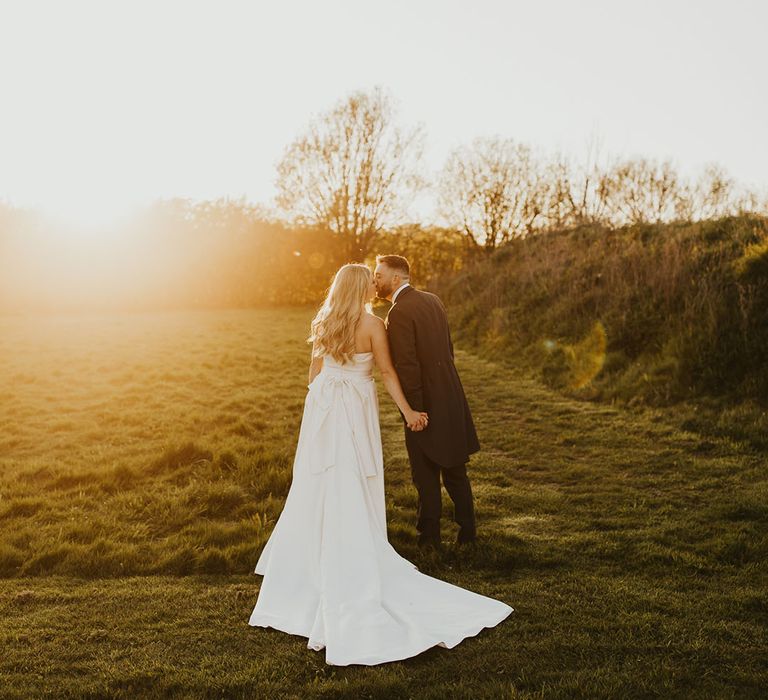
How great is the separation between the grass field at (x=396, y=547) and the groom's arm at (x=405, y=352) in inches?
51.4

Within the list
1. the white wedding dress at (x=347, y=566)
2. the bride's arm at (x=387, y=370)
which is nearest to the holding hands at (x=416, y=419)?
the bride's arm at (x=387, y=370)

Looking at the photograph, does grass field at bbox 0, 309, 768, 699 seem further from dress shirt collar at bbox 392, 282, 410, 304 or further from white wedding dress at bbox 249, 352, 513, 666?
dress shirt collar at bbox 392, 282, 410, 304

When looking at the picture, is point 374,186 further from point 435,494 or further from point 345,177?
point 435,494

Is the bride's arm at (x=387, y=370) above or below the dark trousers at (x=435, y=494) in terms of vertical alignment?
above

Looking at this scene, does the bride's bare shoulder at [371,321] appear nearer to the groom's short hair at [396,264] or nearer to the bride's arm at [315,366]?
the bride's arm at [315,366]

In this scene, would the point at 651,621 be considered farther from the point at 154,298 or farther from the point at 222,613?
the point at 154,298

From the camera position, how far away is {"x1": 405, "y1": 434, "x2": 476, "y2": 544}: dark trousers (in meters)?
5.26

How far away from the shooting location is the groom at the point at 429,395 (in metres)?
5.08

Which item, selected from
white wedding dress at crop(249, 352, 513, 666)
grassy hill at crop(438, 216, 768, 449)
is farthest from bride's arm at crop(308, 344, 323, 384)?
grassy hill at crop(438, 216, 768, 449)

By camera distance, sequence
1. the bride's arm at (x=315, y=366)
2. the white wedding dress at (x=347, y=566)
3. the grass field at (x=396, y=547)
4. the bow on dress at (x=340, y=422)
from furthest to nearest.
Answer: the bride's arm at (x=315, y=366) → the bow on dress at (x=340, y=422) → the white wedding dress at (x=347, y=566) → the grass field at (x=396, y=547)

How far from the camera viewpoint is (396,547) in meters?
5.31

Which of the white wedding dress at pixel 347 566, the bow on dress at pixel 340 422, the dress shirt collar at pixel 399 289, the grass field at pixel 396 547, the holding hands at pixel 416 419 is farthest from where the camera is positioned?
the dress shirt collar at pixel 399 289

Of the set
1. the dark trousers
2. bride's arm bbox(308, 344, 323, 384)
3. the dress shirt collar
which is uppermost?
the dress shirt collar

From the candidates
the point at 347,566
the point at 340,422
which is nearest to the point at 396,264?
the point at 340,422
